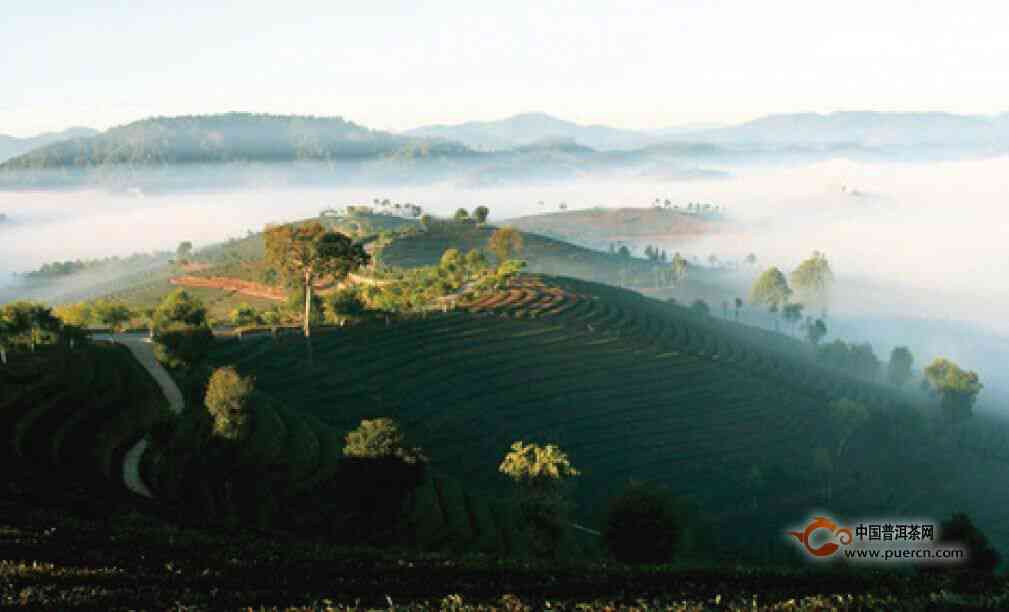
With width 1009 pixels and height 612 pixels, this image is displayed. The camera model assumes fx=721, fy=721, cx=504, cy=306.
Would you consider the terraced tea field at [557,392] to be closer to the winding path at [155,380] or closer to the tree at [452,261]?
the winding path at [155,380]

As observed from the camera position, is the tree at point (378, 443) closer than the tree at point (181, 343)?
Yes

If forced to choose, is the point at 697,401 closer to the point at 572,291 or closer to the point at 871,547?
the point at 572,291

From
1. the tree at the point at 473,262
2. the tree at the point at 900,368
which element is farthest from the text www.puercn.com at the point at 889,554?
the tree at the point at 900,368

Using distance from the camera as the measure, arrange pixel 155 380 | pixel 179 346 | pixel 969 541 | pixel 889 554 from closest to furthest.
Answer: pixel 889 554, pixel 969 541, pixel 179 346, pixel 155 380

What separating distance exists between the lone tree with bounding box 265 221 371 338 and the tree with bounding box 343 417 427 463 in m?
34.9

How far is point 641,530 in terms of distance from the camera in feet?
148

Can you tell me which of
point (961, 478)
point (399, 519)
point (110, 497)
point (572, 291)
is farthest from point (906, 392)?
point (110, 497)

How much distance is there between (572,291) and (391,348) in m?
67.4

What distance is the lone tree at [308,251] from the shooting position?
76.6 metres

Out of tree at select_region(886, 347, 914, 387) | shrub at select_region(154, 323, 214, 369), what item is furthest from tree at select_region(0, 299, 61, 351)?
tree at select_region(886, 347, 914, 387)

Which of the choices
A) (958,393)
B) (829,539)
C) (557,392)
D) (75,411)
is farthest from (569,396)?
(958,393)

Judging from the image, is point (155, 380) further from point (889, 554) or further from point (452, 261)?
point (452, 261)

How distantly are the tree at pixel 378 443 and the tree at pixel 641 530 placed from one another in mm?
13523

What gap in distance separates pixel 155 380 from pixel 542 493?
39352mm
